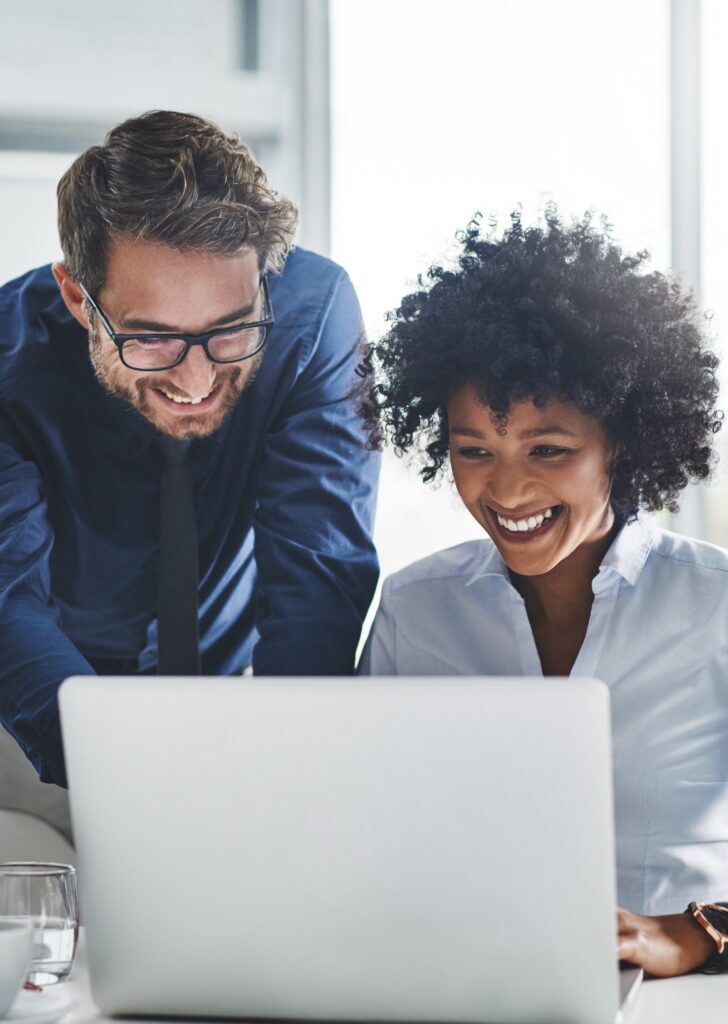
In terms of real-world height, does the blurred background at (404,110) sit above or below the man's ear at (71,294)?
above

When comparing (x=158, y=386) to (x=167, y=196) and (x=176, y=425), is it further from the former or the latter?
(x=167, y=196)

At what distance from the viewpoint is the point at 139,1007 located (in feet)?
3.09

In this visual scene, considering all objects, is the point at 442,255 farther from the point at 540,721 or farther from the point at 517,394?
the point at 540,721

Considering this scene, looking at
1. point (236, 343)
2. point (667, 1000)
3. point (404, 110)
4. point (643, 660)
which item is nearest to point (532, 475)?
point (643, 660)

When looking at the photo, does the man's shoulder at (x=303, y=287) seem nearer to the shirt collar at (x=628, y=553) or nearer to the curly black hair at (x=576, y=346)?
the curly black hair at (x=576, y=346)

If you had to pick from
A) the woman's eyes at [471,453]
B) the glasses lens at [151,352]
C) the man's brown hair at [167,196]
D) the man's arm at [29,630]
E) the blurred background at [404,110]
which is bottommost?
the man's arm at [29,630]

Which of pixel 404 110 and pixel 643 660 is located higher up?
pixel 404 110

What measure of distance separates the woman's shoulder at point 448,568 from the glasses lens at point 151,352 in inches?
19.9

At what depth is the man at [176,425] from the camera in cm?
191

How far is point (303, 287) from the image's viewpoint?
6.71ft

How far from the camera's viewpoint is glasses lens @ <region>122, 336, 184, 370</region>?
1947 millimetres

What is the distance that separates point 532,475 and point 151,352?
2.21ft

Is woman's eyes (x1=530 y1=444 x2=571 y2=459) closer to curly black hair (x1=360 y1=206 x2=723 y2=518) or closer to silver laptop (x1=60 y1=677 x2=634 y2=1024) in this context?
curly black hair (x1=360 y1=206 x2=723 y2=518)

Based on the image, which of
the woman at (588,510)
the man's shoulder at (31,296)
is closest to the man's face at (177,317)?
the man's shoulder at (31,296)
